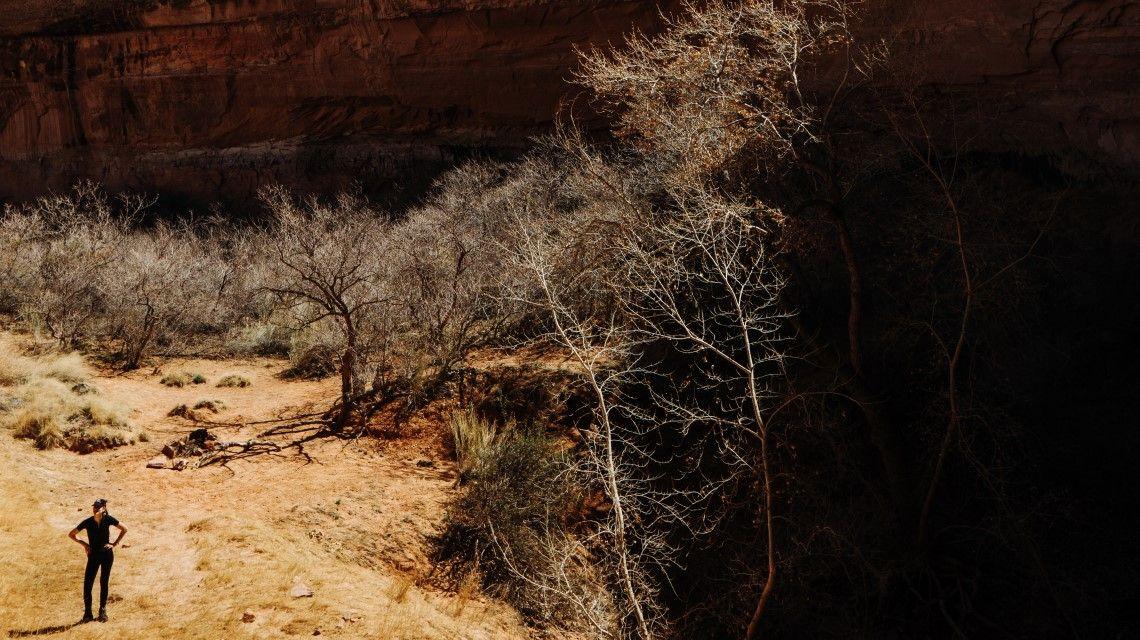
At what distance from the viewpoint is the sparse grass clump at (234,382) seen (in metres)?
14.2

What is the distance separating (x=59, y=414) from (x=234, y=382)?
4.01m

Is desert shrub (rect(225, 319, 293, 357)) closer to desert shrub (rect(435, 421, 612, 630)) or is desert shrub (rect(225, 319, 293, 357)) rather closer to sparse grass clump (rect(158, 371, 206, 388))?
sparse grass clump (rect(158, 371, 206, 388))

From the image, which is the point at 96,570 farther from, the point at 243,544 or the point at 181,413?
the point at 181,413

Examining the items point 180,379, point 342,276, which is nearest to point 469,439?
point 342,276

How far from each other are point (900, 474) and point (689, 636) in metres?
3.11

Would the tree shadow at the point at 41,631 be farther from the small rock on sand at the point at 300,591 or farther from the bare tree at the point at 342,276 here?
the bare tree at the point at 342,276

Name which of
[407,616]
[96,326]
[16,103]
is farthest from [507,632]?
[16,103]

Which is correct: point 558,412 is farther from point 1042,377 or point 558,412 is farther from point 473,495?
point 1042,377

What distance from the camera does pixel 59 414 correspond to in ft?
34.0

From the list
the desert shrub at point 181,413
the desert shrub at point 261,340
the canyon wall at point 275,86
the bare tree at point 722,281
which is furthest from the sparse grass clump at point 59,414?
→ the canyon wall at point 275,86

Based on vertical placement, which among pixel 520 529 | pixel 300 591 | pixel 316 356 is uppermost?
pixel 300 591

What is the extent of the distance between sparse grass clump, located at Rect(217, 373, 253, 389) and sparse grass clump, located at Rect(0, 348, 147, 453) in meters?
2.50

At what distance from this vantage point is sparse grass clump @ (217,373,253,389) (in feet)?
46.7

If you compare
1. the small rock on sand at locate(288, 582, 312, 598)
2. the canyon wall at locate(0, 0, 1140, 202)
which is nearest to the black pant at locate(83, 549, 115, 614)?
the small rock on sand at locate(288, 582, 312, 598)
